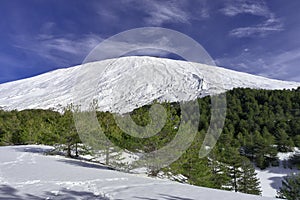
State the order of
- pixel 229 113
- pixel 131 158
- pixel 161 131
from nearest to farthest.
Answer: pixel 161 131 → pixel 131 158 → pixel 229 113

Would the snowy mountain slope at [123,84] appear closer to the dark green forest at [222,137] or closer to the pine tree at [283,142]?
the dark green forest at [222,137]

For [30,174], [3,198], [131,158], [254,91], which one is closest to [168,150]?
[131,158]

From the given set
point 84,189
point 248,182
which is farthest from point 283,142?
point 84,189

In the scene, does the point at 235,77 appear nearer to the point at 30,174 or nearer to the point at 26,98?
the point at 26,98

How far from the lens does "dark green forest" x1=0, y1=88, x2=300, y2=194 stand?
11.8 meters

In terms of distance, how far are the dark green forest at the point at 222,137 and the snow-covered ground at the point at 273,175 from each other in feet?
2.89

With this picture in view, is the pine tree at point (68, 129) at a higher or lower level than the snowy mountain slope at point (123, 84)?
lower

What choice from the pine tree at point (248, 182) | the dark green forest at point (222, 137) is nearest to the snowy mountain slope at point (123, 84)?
the dark green forest at point (222, 137)

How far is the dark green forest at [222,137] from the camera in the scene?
38.7 feet

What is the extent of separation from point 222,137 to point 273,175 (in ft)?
27.2

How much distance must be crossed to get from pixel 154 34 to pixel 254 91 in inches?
2516

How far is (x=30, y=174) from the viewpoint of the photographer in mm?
7742

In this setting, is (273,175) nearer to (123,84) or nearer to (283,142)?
(283,142)

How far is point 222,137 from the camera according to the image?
39219 millimetres
